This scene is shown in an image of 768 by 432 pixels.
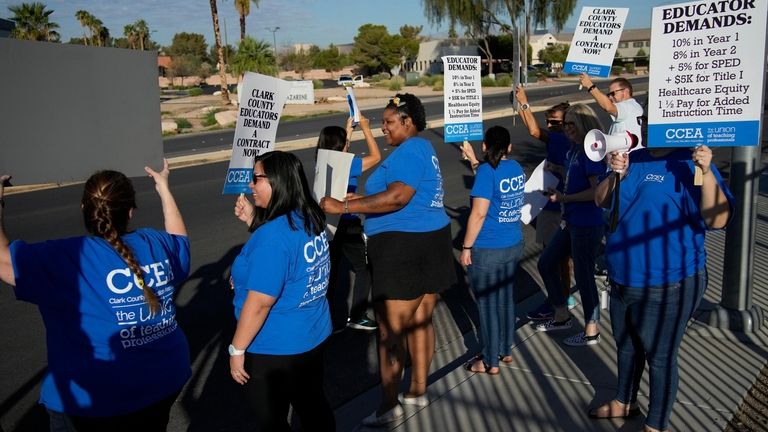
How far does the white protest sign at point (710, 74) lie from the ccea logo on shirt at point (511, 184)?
1.04 metres

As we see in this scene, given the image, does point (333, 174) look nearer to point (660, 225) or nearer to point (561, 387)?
point (660, 225)

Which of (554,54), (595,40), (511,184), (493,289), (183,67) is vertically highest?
(183,67)

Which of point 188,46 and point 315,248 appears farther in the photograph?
point 188,46

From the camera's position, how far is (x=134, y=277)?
275 cm

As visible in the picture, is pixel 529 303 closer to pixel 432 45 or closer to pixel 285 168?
pixel 285 168

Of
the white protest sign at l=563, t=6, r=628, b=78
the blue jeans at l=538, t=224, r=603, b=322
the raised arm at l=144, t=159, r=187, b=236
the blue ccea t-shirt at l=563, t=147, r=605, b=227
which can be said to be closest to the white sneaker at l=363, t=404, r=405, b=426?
the raised arm at l=144, t=159, r=187, b=236

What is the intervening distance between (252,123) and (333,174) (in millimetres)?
633

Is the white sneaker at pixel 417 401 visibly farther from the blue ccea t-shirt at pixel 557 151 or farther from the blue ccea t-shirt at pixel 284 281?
the blue ccea t-shirt at pixel 557 151

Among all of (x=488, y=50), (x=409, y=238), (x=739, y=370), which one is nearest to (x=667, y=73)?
(x=409, y=238)

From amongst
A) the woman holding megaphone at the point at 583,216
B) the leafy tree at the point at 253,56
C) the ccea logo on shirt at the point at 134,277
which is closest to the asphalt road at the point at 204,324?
the ccea logo on shirt at the point at 134,277

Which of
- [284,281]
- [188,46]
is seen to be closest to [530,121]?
[284,281]

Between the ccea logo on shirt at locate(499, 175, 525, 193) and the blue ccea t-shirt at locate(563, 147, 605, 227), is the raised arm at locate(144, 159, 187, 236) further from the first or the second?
the blue ccea t-shirt at locate(563, 147, 605, 227)

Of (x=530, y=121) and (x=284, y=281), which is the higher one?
(x=530, y=121)

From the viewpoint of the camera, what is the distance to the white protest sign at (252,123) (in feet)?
14.0
